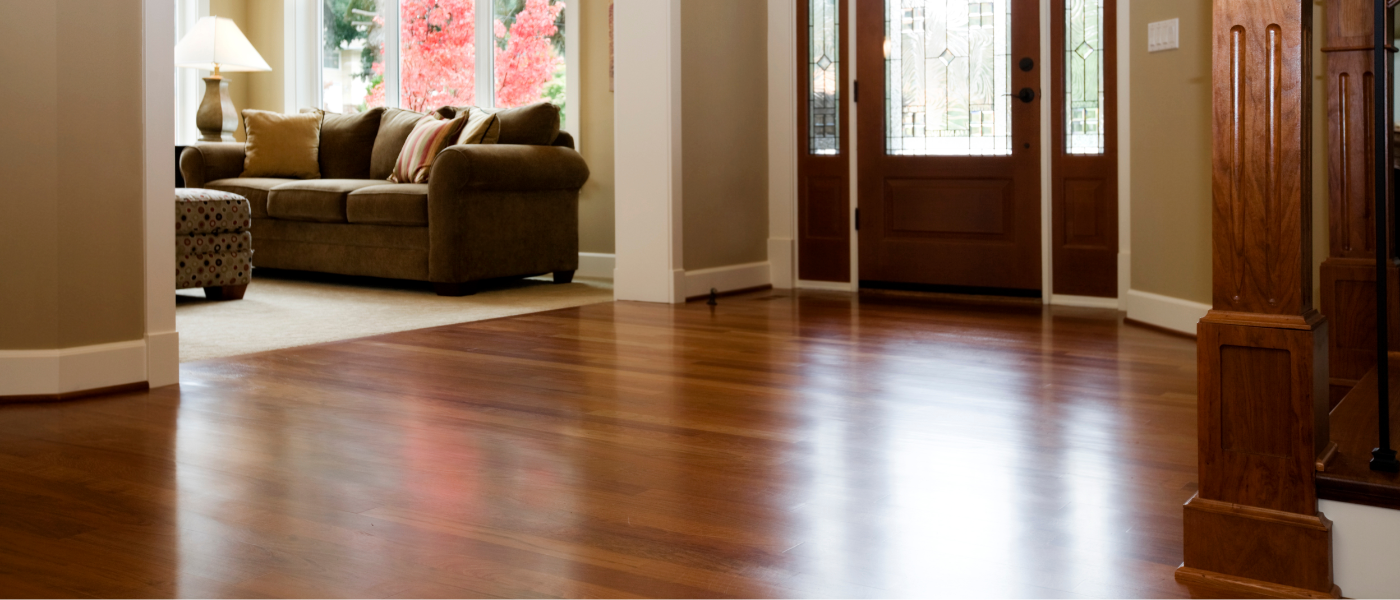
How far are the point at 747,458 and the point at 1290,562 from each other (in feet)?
3.43

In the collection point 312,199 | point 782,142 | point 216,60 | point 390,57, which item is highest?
point 390,57

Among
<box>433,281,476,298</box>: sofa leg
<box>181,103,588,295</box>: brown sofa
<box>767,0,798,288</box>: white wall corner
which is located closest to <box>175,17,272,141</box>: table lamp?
<box>181,103,588,295</box>: brown sofa

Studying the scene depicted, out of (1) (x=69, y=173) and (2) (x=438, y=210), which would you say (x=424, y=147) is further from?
(1) (x=69, y=173)

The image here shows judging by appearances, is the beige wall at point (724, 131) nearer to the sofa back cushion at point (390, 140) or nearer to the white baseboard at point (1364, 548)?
the sofa back cushion at point (390, 140)

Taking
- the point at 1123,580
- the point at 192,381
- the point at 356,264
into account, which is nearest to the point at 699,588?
the point at 1123,580

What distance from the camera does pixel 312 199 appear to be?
595 cm

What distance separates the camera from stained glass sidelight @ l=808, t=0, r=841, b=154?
565cm

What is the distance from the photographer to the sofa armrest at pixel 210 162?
6457 millimetres

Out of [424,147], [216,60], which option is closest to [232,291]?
[424,147]

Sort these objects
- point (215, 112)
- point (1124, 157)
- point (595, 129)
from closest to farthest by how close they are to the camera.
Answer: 1. point (1124, 157)
2. point (595, 129)
3. point (215, 112)

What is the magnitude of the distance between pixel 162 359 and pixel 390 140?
3.36 meters

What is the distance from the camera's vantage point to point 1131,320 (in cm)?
450

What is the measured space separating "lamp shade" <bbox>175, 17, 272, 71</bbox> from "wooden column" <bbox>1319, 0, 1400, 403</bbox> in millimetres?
5861

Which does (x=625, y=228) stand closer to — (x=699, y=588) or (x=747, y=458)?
(x=747, y=458)
